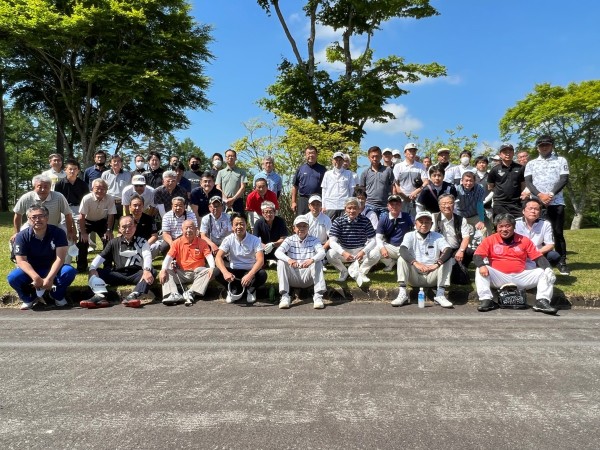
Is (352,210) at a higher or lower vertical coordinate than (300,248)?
higher

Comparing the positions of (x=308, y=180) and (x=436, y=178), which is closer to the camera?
(x=436, y=178)

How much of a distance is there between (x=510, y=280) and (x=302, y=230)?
10.4 feet

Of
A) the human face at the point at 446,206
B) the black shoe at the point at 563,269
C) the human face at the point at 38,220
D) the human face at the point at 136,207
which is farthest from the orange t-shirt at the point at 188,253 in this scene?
the black shoe at the point at 563,269

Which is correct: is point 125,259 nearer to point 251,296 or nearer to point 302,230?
point 251,296

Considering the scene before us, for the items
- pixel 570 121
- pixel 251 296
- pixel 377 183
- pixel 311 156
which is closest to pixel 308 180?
pixel 311 156

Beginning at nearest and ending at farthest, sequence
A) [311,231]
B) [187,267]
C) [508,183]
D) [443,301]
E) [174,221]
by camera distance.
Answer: [443,301] → [187,267] → [174,221] → [311,231] → [508,183]

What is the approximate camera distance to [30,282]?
642 centimetres

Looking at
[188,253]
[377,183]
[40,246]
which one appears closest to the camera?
[40,246]

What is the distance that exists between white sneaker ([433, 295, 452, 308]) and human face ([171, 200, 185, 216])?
4.51 m

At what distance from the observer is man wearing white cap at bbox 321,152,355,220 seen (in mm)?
8594

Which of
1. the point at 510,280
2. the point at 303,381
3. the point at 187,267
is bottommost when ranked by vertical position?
the point at 303,381

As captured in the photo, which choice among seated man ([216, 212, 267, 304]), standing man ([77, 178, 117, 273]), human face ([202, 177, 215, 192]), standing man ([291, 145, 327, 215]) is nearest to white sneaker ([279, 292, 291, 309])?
seated man ([216, 212, 267, 304])

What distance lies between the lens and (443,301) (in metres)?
6.31

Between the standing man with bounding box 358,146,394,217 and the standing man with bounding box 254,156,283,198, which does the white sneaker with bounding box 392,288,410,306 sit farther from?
the standing man with bounding box 254,156,283,198
